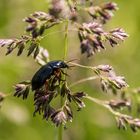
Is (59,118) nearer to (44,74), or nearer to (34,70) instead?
(44,74)

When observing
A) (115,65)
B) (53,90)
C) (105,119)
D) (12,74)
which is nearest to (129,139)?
(105,119)

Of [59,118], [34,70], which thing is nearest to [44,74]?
[59,118]

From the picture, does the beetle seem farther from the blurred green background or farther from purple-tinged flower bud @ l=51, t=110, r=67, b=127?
the blurred green background

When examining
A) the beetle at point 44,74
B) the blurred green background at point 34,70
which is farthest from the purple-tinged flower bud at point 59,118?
the blurred green background at point 34,70

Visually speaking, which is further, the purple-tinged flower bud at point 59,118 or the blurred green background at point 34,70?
the blurred green background at point 34,70

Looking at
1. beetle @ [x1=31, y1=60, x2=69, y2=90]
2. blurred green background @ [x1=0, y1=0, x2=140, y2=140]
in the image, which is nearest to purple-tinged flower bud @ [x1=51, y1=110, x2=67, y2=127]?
beetle @ [x1=31, y1=60, x2=69, y2=90]

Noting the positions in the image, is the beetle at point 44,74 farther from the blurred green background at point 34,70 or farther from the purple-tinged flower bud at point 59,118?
the blurred green background at point 34,70

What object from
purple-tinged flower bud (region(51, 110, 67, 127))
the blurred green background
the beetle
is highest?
the blurred green background

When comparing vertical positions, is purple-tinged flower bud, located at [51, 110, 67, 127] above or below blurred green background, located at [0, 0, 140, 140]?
below

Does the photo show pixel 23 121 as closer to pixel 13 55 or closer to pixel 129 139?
pixel 13 55
